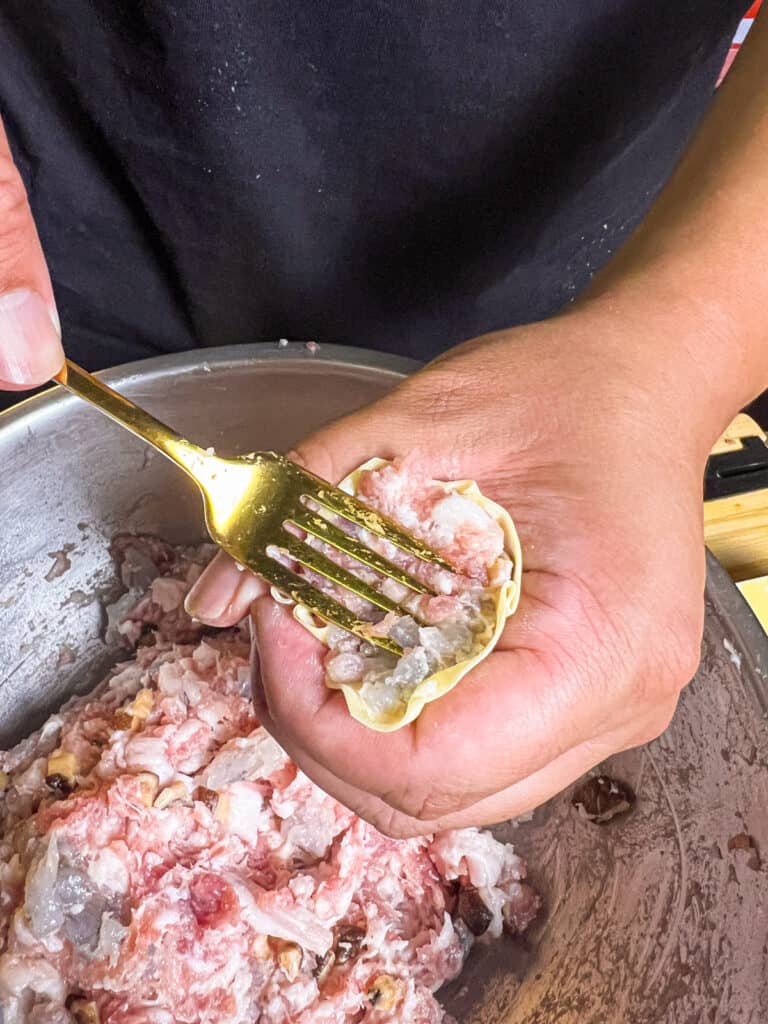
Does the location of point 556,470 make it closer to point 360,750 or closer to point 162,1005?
point 360,750

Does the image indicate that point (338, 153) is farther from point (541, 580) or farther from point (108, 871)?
point (108, 871)

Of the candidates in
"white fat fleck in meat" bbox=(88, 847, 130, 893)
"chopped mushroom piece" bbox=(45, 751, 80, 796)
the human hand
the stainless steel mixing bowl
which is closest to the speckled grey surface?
the stainless steel mixing bowl

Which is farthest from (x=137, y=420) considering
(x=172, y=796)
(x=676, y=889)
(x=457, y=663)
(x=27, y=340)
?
(x=676, y=889)

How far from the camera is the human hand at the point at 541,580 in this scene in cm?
68

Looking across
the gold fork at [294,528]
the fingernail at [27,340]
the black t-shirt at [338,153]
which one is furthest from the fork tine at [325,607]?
the black t-shirt at [338,153]

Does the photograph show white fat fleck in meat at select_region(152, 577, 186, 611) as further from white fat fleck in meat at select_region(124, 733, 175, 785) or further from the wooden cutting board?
the wooden cutting board

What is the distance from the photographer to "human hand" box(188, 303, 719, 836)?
68cm

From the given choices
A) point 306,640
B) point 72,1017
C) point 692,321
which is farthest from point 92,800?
point 692,321

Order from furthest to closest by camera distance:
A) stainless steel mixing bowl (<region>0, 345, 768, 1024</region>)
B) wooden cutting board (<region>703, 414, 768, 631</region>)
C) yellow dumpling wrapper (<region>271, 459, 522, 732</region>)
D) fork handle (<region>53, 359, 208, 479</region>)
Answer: wooden cutting board (<region>703, 414, 768, 631</region>) < stainless steel mixing bowl (<region>0, 345, 768, 1024</region>) < fork handle (<region>53, 359, 208, 479</region>) < yellow dumpling wrapper (<region>271, 459, 522, 732</region>)

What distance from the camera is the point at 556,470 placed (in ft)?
2.52

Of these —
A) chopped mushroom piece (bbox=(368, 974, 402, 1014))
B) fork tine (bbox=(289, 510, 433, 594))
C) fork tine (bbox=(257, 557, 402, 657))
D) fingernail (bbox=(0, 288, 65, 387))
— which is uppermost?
fingernail (bbox=(0, 288, 65, 387))

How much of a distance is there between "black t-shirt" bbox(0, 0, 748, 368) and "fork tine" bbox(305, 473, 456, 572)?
61 centimetres

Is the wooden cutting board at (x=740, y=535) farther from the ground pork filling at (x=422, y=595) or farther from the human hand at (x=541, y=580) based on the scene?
the ground pork filling at (x=422, y=595)

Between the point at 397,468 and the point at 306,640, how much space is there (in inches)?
6.7
